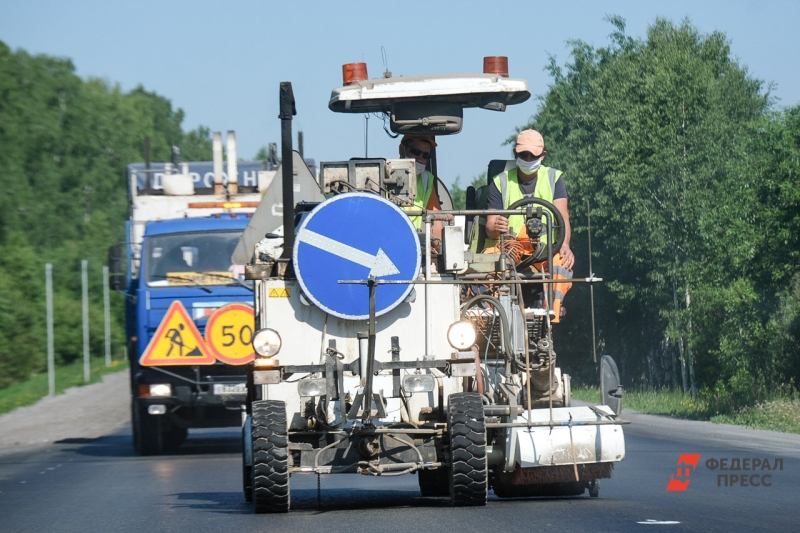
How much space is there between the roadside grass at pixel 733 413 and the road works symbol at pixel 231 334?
32.3 feet

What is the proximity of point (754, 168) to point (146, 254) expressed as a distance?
1958cm

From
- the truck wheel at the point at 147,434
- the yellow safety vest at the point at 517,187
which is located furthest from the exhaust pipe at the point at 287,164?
the truck wheel at the point at 147,434

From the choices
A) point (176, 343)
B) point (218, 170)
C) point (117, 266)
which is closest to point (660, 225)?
point (218, 170)

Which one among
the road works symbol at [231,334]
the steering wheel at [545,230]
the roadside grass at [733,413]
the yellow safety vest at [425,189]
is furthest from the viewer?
the roadside grass at [733,413]

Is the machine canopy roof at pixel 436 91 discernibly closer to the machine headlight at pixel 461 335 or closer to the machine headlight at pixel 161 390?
the machine headlight at pixel 461 335

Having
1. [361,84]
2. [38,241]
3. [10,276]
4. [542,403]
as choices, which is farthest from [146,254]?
[38,241]

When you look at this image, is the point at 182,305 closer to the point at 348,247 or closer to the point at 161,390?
the point at 161,390

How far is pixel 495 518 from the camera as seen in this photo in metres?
8.67

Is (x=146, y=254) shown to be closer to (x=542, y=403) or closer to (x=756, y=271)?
(x=542, y=403)

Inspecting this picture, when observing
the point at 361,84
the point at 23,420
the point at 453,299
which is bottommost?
the point at 23,420

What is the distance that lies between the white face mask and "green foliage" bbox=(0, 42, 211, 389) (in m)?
60.2

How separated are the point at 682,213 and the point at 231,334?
95.5ft

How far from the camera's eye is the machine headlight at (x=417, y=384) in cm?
906

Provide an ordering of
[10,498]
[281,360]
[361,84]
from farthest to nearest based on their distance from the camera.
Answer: [10,498]
[361,84]
[281,360]
